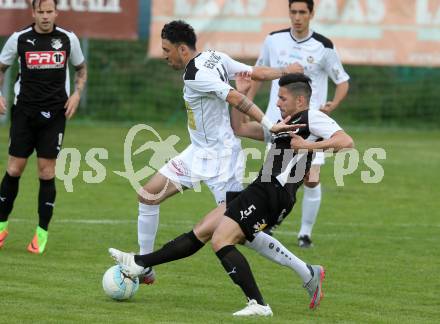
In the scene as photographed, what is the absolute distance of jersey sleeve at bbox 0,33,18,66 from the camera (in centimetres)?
968

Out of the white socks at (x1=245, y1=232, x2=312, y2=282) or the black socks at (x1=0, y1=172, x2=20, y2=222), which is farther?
the black socks at (x1=0, y1=172, x2=20, y2=222)

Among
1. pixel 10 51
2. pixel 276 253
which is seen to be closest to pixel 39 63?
pixel 10 51

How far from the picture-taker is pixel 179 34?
7785 millimetres

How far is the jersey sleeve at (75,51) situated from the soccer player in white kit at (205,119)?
6.81 ft

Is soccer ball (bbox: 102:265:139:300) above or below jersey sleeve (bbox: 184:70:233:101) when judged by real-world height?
below

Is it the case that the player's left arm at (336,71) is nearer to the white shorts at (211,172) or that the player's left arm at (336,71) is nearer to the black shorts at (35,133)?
the black shorts at (35,133)

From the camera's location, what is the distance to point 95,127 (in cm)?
2212

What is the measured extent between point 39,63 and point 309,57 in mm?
2716

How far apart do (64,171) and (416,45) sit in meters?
8.44

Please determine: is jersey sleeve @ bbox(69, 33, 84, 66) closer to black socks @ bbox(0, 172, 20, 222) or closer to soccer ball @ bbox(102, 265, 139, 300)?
black socks @ bbox(0, 172, 20, 222)

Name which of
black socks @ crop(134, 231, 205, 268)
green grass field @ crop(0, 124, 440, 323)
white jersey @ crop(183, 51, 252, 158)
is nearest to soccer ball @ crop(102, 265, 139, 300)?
→ green grass field @ crop(0, 124, 440, 323)

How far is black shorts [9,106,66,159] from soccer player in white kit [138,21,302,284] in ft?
5.55

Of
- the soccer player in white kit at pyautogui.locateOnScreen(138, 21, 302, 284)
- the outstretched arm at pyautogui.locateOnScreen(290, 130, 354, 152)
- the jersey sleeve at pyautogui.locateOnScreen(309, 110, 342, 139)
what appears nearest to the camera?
the outstretched arm at pyautogui.locateOnScreen(290, 130, 354, 152)

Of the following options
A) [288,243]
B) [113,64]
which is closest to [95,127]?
[113,64]
